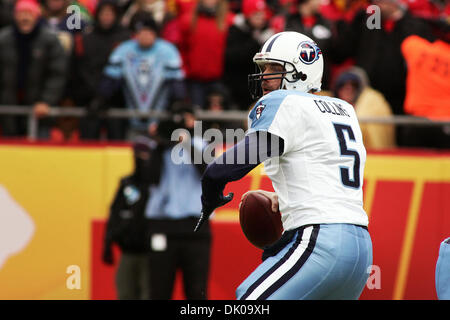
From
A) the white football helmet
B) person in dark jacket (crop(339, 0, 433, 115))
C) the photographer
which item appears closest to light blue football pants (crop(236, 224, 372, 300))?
the white football helmet

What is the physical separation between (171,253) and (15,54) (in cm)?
282

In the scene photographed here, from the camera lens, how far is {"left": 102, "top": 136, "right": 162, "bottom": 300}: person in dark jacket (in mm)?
7023

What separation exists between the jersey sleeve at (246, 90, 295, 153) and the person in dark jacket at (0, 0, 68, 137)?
457cm

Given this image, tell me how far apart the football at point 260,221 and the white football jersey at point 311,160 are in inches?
9.2

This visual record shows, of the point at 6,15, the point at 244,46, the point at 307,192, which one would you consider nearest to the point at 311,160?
the point at 307,192

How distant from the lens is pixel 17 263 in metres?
7.98

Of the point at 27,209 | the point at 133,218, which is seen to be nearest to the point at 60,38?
the point at 27,209

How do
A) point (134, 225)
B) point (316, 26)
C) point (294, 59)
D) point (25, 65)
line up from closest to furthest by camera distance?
point (294, 59) → point (134, 225) → point (25, 65) → point (316, 26)

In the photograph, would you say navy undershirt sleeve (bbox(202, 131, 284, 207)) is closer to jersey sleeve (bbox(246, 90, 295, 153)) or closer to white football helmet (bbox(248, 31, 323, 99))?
jersey sleeve (bbox(246, 90, 295, 153))

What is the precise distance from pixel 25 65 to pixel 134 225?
2.27 meters

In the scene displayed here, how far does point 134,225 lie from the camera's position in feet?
23.2

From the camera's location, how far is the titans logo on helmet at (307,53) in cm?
438
